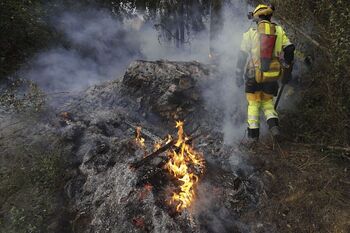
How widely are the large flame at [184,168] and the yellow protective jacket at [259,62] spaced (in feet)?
4.88

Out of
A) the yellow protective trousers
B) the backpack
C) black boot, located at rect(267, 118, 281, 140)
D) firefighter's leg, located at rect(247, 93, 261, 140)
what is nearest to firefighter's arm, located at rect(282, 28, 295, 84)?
the backpack

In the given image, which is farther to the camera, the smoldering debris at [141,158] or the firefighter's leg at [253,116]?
the firefighter's leg at [253,116]

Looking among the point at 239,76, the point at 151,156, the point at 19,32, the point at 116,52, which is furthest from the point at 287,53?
the point at 116,52

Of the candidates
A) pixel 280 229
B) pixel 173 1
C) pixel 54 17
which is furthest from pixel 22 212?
pixel 173 1

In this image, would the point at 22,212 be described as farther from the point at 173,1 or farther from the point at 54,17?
the point at 173,1

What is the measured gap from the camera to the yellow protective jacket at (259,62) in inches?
215

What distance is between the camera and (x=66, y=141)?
20.9 ft

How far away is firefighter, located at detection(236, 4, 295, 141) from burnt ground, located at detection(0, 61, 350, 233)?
0.65 metres

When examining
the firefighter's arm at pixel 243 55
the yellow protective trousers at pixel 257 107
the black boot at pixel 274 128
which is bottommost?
the black boot at pixel 274 128

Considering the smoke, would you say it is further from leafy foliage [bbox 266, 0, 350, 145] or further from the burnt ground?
leafy foliage [bbox 266, 0, 350, 145]

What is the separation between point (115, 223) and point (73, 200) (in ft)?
3.56

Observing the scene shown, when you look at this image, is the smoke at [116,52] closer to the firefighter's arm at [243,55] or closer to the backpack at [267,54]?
the firefighter's arm at [243,55]

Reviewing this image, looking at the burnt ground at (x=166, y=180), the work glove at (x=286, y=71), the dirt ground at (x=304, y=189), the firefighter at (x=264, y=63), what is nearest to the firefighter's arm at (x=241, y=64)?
the firefighter at (x=264, y=63)

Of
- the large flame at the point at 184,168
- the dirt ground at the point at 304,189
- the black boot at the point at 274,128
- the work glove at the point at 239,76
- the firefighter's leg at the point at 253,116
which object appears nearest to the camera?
the dirt ground at the point at 304,189
